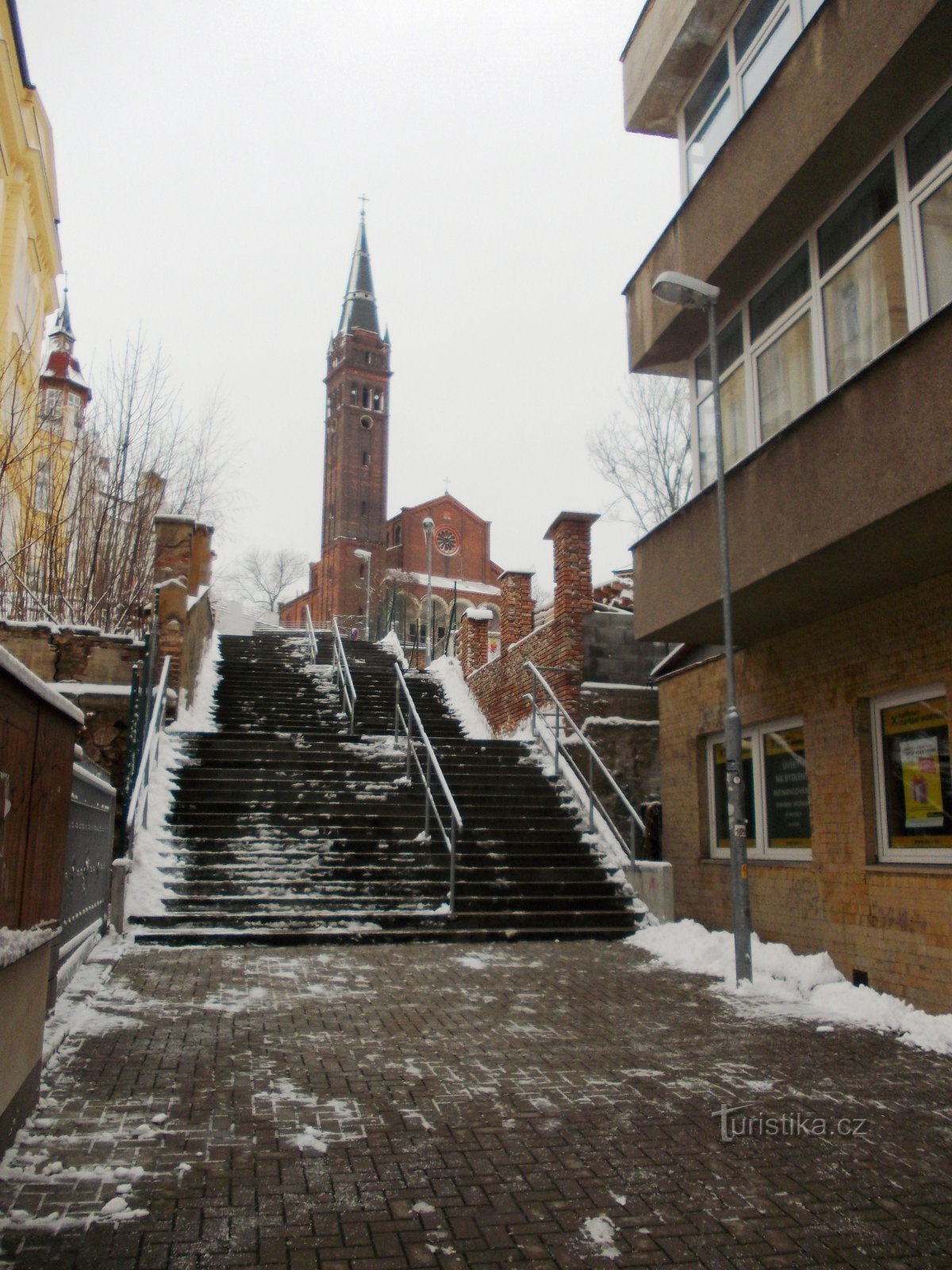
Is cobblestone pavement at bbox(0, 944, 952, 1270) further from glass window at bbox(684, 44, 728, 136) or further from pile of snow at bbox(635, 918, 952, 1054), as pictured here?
glass window at bbox(684, 44, 728, 136)

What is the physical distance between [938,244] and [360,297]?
85737mm

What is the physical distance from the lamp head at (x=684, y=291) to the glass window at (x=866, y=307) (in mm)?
891

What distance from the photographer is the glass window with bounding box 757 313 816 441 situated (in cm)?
811

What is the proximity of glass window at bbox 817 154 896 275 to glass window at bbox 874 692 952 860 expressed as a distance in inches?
136

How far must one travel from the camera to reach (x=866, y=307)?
23.9 ft

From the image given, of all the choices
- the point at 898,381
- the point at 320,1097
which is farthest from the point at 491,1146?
the point at 898,381

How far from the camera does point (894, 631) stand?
7.80 m

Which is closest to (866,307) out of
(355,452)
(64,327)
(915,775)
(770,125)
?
(770,125)

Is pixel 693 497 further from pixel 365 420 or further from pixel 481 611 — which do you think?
pixel 365 420

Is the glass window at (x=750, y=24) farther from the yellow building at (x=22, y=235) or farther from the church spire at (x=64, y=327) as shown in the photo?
the church spire at (x=64, y=327)

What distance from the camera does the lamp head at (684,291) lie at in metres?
7.91

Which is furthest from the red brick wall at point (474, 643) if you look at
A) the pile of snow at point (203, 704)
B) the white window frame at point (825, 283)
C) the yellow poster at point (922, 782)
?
the yellow poster at point (922, 782)

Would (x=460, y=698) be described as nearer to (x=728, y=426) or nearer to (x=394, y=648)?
(x=394, y=648)

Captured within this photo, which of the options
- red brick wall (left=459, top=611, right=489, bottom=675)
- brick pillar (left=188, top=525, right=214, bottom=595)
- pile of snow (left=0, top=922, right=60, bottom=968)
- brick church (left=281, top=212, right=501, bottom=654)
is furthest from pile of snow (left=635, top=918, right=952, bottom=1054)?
brick church (left=281, top=212, right=501, bottom=654)
